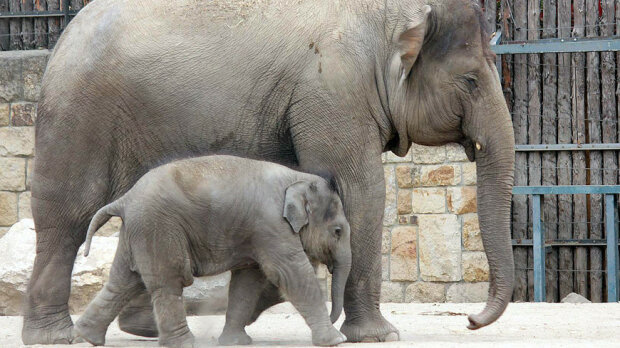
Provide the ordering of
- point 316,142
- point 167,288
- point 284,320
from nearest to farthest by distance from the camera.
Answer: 1. point 167,288
2. point 316,142
3. point 284,320

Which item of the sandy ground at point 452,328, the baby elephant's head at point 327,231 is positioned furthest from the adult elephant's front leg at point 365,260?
the sandy ground at point 452,328

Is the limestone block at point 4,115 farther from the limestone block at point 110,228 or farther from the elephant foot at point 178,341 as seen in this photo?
the elephant foot at point 178,341

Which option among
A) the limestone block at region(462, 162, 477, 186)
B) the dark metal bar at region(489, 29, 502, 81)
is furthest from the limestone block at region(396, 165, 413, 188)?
the dark metal bar at region(489, 29, 502, 81)

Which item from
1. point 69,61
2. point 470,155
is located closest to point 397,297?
point 470,155

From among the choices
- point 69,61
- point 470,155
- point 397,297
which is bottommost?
point 397,297

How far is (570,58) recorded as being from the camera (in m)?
12.0

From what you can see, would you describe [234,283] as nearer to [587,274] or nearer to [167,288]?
[167,288]

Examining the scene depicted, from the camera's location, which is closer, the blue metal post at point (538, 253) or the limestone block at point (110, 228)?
the blue metal post at point (538, 253)

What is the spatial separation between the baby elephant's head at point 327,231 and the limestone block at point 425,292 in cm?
511

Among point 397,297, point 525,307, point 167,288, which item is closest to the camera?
point 167,288

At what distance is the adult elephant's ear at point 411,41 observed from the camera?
683cm

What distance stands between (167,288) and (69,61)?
1548 millimetres

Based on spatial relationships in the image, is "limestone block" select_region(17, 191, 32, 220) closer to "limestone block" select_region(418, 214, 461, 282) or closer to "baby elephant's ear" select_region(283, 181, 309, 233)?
"limestone block" select_region(418, 214, 461, 282)

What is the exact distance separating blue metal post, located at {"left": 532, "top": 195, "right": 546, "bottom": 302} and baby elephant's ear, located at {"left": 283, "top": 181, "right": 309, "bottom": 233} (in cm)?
551
